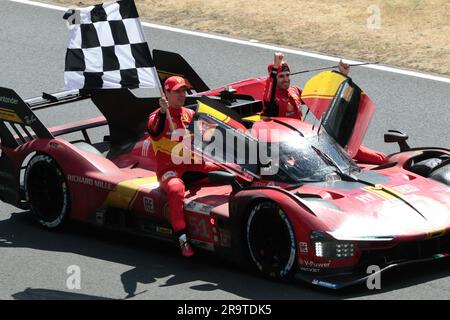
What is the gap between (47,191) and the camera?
40.4ft

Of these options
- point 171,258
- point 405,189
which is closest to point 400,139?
point 405,189

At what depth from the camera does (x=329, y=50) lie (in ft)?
59.8

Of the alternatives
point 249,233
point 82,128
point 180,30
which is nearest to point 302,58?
point 180,30

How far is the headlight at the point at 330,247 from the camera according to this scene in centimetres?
1005

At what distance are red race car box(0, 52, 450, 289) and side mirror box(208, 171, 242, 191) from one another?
0.01 metres

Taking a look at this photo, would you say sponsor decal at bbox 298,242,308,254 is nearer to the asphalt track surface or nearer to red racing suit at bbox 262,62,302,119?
the asphalt track surface

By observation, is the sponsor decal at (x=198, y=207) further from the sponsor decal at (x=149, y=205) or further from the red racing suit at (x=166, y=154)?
the sponsor decal at (x=149, y=205)

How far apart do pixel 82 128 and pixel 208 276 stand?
120 inches

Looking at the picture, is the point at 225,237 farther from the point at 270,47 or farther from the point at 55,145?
the point at 270,47

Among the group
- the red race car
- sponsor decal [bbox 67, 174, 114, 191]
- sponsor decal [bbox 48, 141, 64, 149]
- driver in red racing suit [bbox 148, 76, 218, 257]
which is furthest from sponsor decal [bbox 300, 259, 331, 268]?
sponsor decal [bbox 48, 141, 64, 149]
